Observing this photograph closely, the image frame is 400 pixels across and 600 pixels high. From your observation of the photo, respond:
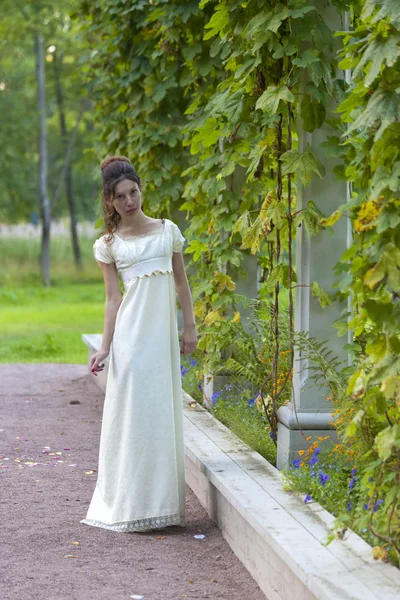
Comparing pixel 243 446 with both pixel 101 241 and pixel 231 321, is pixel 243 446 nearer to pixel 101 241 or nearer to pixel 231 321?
pixel 231 321

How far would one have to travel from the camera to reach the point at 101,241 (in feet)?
16.8

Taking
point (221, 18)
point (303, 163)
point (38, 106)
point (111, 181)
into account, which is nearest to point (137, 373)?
point (111, 181)

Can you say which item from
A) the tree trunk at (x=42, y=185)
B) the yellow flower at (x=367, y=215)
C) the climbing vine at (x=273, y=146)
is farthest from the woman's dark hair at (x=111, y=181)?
the tree trunk at (x=42, y=185)

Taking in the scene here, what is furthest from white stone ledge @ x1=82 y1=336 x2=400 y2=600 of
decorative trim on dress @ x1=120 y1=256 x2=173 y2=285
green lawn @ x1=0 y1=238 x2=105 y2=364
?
green lawn @ x1=0 y1=238 x2=105 y2=364

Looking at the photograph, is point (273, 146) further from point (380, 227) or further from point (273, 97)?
point (380, 227)

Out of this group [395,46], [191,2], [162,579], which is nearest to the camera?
[395,46]

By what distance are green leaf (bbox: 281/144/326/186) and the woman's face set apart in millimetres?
822

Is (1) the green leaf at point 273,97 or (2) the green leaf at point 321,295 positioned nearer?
(1) the green leaf at point 273,97

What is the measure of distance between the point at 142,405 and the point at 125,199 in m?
1.06

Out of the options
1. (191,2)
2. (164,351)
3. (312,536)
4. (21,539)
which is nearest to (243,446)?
(164,351)

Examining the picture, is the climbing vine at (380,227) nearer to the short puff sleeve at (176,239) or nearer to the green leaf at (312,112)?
the green leaf at (312,112)

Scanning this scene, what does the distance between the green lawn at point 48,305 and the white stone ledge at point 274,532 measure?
7.44 metres

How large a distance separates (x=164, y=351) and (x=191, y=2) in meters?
3.29

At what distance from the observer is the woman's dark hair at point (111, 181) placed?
5.07 metres
